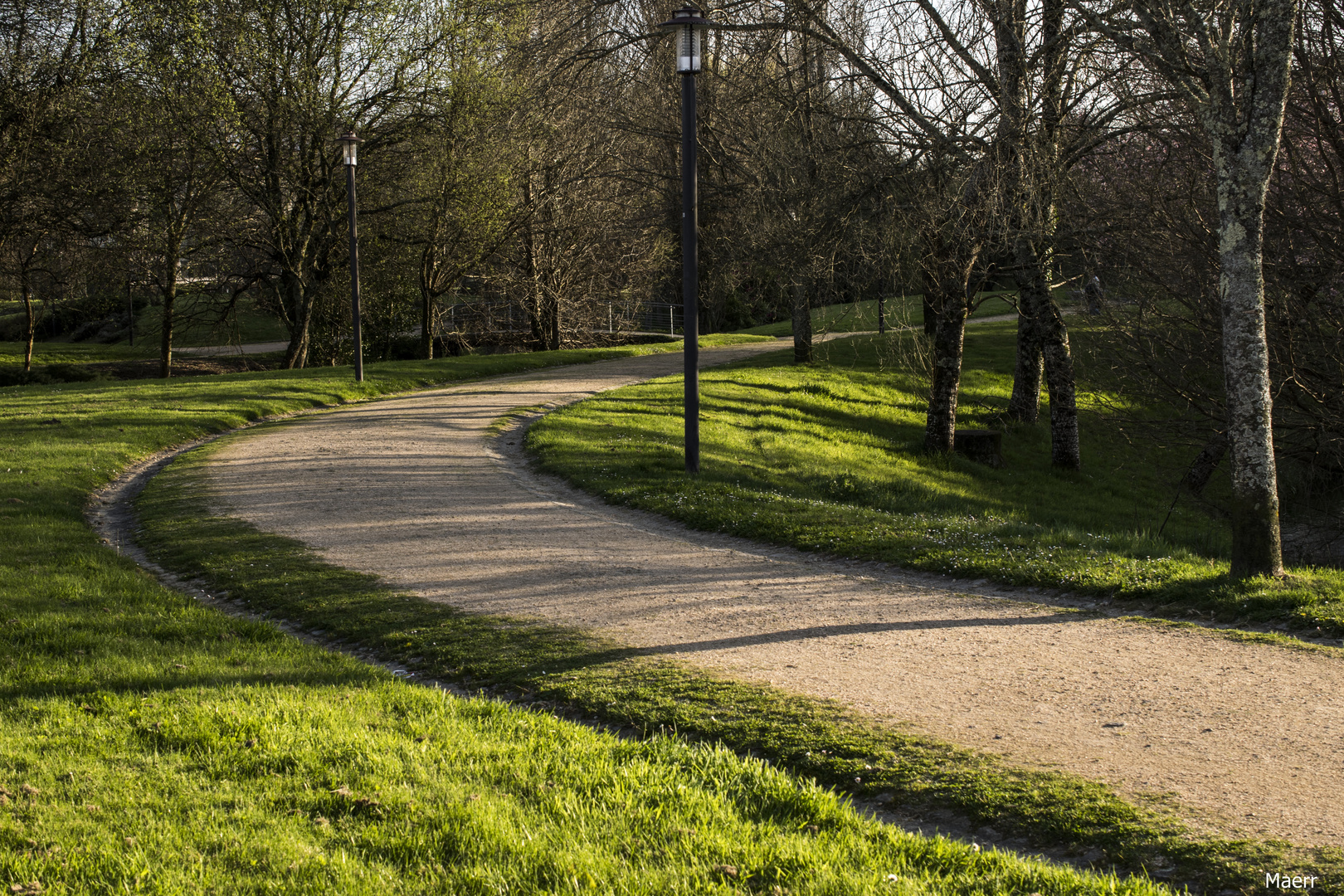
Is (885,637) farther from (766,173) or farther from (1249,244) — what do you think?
(766,173)

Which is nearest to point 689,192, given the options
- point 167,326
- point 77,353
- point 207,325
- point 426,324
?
point 426,324

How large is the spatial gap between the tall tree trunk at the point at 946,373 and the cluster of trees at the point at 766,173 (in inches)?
2.4

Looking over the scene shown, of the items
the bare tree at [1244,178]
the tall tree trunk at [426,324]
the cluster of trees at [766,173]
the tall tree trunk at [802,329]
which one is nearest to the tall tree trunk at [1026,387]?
the cluster of trees at [766,173]

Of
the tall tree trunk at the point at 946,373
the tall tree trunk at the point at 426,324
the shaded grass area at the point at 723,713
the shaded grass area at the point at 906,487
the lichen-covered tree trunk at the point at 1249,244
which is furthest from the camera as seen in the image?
the tall tree trunk at the point at 426,324

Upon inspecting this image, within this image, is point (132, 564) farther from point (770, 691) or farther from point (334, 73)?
point (334, 73)

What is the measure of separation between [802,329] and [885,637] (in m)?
19.3

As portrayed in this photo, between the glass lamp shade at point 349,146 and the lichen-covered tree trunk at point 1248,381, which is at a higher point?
the glass lamp shade at point 349,146

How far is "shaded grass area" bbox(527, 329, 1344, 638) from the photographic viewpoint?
25.2 ft

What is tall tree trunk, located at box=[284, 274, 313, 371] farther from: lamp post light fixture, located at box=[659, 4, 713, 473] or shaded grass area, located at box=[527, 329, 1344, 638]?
lamp post light fixture, located at box=[659, 4, 713, 473]

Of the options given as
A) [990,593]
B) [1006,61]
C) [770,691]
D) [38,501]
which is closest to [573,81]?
[1006,61]

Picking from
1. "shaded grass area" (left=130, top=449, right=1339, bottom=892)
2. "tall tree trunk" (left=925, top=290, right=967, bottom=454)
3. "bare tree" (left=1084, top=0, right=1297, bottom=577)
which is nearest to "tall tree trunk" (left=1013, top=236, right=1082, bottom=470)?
"tall tree trunk" (left=925, top=290, right=967, bottom=454)

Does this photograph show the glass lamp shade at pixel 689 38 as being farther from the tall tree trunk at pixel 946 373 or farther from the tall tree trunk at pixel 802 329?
the tall tree trunk at pixel 802 329

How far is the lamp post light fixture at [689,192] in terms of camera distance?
11.4 m

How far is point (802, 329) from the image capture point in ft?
82.9
